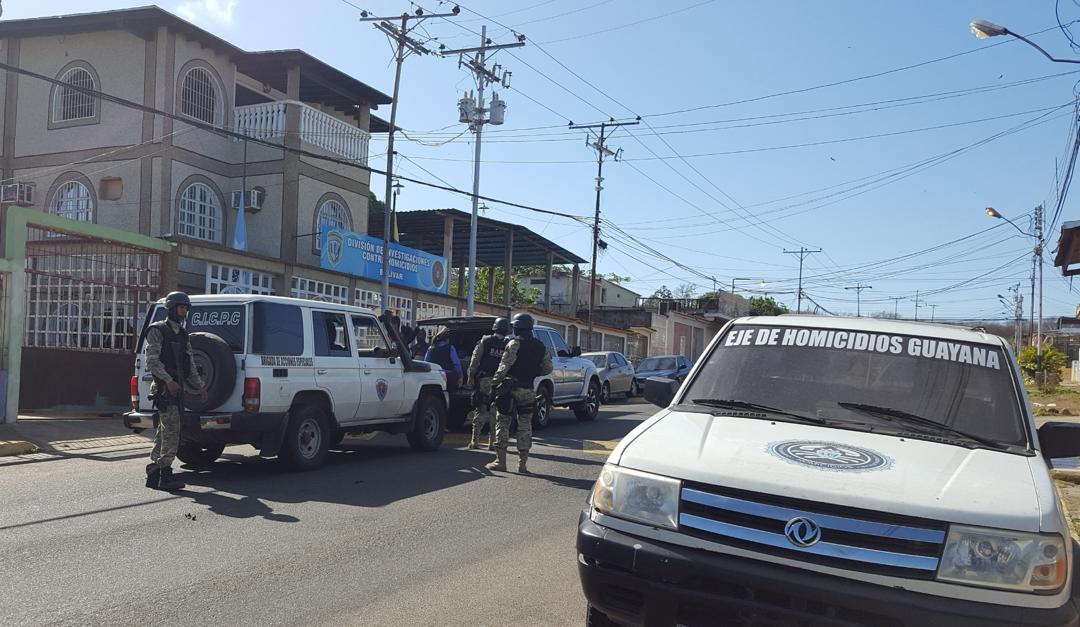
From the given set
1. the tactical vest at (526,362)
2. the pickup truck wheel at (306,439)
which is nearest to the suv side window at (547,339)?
the tactical vest at (526,362)

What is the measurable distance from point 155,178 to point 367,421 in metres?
12.3

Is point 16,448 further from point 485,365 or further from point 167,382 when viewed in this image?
point 485,365

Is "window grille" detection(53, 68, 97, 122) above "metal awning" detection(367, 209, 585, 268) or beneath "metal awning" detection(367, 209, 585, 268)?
above

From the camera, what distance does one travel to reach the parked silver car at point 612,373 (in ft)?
74.2

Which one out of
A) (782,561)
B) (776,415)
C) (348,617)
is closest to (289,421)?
(348,617)

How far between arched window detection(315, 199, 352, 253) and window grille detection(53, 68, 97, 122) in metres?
5.88

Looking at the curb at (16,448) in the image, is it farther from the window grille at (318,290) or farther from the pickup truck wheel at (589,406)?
the pickup truck wheel at (589,406)

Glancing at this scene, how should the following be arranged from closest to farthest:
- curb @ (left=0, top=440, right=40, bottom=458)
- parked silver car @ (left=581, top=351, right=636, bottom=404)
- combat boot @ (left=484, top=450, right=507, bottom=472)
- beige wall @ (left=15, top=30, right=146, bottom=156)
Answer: combat boot @ (left=484, top=450, right=507, bottom=472) < curb @ (left=0, top=440, right=40, bottom=458) < beige wall @ (left=15, top=30, right=146, bottom=156) < parked silver car @ (left=581, top=351, right=636, bottom=404)

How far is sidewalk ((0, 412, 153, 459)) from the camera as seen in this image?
10438 mm

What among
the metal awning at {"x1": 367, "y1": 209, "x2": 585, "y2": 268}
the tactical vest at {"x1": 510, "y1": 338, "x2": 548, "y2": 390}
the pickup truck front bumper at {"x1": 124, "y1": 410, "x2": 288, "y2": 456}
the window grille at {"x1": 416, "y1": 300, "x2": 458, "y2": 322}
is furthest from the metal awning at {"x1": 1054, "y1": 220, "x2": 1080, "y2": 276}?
the metal awning at {"x1": 367, "y1": 209, "x2": 585, "y2": 268}

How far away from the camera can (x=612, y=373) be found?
23000mm

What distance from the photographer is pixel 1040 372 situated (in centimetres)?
3328

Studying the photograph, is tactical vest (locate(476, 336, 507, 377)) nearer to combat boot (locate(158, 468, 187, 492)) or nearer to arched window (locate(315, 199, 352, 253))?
combat boot (locate(158, 468, 187, 492))

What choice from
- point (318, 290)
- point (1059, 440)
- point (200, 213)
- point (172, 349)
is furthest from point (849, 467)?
point (200, 213)
